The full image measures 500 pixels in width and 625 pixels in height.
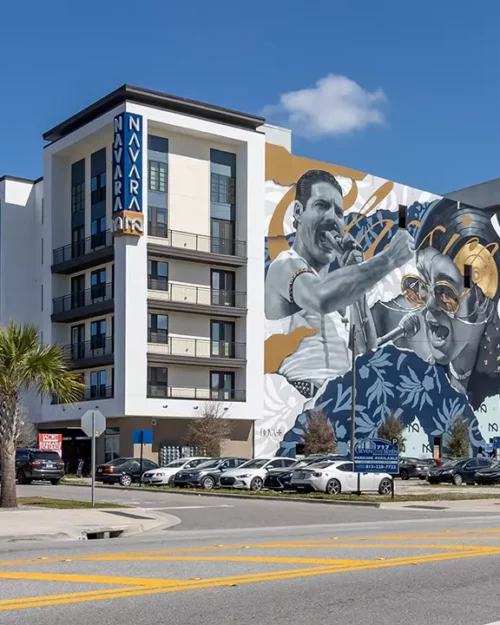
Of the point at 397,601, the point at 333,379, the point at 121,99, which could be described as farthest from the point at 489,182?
the point at 397,601

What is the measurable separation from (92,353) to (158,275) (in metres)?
6.79

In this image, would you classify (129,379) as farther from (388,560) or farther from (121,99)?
(388,560)

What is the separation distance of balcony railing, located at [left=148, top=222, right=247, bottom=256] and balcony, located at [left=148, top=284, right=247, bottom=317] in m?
2.55

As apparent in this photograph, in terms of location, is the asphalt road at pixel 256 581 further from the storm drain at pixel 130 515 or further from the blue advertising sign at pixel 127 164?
the blue advertising sign at pixel 127 164

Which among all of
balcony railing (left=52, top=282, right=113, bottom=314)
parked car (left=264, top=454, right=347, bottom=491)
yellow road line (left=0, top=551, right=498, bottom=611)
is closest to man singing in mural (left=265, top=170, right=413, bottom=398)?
balcony railing (left=52, top=282, right=113, bottom=314)

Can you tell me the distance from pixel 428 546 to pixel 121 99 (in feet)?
Answer: 159

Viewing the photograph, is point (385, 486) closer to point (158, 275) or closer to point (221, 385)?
point (221, 385)

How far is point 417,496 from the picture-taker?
35875 millimetres

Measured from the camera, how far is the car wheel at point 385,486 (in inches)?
1473

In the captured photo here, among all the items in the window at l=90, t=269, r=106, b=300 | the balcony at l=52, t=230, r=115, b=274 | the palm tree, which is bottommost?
the palm tree

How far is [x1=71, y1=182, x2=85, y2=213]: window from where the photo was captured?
66.9 meters

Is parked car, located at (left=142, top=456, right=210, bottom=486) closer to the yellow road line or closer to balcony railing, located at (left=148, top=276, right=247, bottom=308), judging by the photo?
balcony railing, located at (left=148, top=276, right=247, bottom=308)

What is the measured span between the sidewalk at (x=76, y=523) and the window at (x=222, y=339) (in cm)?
3585

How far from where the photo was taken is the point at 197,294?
63.5m
